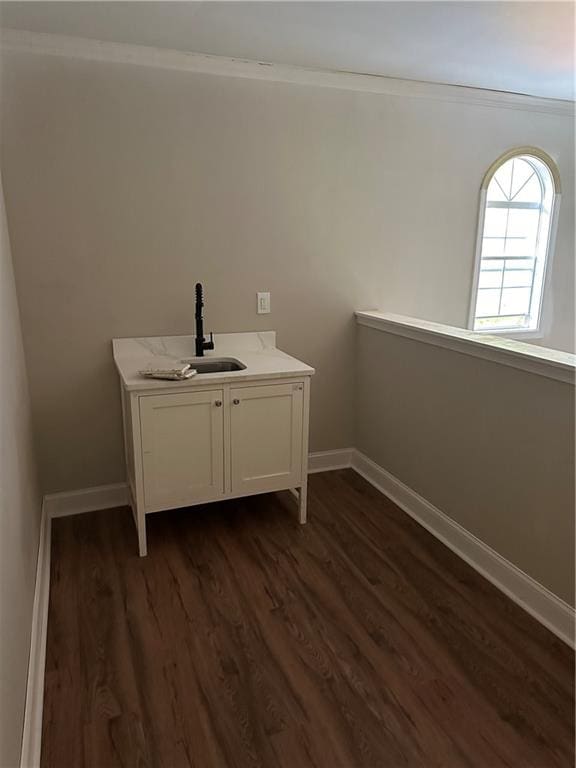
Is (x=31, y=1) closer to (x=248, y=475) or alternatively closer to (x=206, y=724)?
(x=248, y=475)

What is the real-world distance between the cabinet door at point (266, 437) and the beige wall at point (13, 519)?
3.07 ft

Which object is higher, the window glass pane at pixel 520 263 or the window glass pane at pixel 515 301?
the window glass pane at pixel 520 263

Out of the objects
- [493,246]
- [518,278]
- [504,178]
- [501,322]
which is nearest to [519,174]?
[504,178]

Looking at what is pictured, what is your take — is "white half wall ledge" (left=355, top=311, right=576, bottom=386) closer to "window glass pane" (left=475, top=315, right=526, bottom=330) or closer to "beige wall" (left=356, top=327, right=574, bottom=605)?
"beige wall" (left=356, top=327, right=574, bottom=605)

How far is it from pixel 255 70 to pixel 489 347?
75.0 inches

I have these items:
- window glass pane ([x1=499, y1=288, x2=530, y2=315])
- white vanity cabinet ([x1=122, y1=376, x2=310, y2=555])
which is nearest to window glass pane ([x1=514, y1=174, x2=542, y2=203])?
window glass pane ([x1=499, y1=288, x2=530, y2=315])

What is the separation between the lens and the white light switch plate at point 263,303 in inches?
121

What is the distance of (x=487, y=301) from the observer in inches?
150

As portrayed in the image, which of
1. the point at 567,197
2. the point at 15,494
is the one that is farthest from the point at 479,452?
the point at 567,197

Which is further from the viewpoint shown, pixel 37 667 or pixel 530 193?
pixel 530 193

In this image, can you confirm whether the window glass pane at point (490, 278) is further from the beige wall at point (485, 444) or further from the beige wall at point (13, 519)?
the beige wall at point (13, 519)

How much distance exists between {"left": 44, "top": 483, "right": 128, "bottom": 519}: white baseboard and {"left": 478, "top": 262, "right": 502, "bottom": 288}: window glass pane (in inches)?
110

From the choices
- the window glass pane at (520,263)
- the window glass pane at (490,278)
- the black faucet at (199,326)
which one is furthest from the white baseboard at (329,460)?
the window glass pane at (520,263)

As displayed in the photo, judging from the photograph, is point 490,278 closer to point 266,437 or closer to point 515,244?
point 515,244
